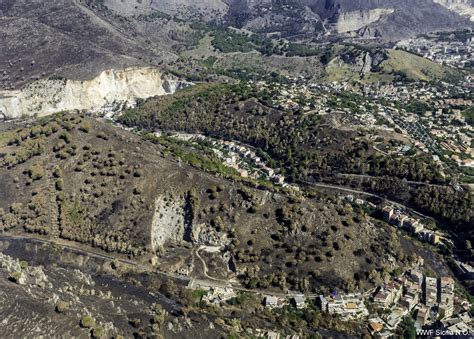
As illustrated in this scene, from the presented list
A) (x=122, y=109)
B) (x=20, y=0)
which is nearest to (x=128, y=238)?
(x=122, y=109)

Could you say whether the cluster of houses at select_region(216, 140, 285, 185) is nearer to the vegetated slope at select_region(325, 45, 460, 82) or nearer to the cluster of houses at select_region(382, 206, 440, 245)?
the cluster of houses at select_region(382, 206, 440, 245)

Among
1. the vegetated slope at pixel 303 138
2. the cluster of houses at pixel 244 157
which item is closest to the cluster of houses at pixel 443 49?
the vegetated slope at pixel 303 138

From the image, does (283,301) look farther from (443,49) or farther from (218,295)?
(443,49)

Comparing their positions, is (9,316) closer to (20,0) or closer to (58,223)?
(58,223)

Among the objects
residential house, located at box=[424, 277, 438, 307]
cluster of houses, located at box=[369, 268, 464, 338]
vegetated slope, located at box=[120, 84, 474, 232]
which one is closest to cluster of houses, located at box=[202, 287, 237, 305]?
cluster of houses, located at box=[369, 268, 464, 338]

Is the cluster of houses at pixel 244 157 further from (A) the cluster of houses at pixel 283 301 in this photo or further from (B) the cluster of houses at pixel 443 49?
(B) the cluster of houses at pixel 443 49
